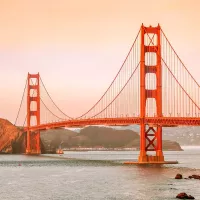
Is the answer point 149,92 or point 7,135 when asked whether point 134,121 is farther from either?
point 7,135

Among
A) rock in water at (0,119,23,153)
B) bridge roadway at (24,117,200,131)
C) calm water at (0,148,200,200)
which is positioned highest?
rock in water at (0,119,23,153)

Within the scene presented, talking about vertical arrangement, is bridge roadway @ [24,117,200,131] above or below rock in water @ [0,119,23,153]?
below

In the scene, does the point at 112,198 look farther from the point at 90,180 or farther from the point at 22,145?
the point at 22,145

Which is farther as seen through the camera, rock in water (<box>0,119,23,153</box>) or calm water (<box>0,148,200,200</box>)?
rock in water (<box>0,119,23,153</box>)

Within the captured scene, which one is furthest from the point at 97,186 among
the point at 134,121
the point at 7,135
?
the point at 7,135

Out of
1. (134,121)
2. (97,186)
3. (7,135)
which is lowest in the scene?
(97,186)

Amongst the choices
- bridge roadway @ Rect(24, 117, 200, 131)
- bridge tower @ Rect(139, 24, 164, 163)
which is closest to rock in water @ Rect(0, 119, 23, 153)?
bridge roadway @ Rect(24, 117, 200, 131)

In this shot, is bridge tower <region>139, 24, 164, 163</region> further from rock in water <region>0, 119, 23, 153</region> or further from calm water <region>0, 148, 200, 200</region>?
rock in water <region>0, 119, 23, 153</region>

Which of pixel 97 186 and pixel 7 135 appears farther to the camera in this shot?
pixel 7 135

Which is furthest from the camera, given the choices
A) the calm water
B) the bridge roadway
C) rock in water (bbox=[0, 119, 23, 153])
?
rock in water (bbox=[0, 119, 23, 153])

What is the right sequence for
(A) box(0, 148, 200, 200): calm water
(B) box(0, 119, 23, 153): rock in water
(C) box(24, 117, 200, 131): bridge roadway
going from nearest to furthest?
(A) box(0, 148, 200, 200): calm water → (C) box(24, 117, 200, 131): bridge roadway → (B) box(0, 119, 23, 153): rock in water

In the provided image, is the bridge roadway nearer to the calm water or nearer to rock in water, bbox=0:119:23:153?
the calm water
